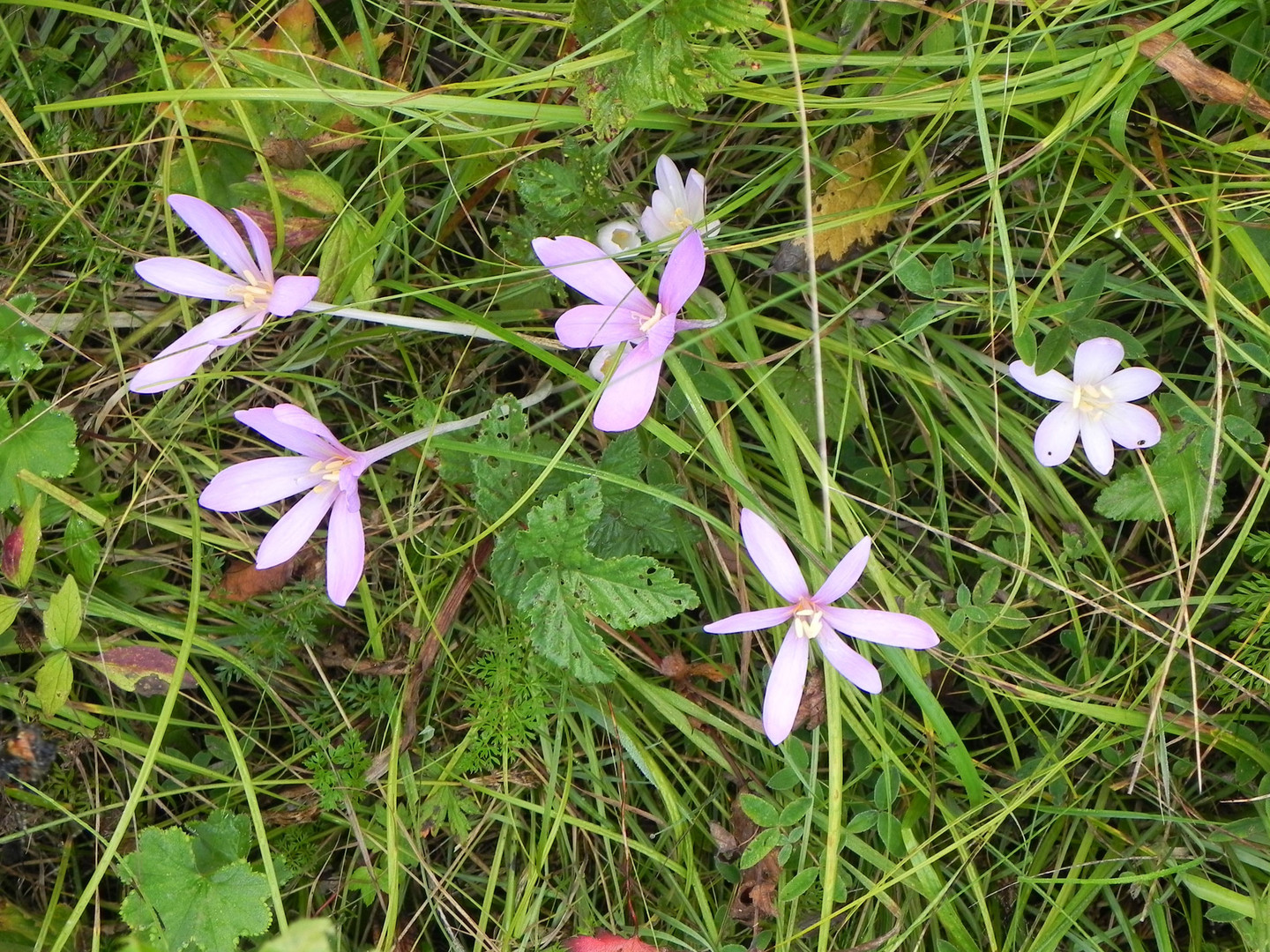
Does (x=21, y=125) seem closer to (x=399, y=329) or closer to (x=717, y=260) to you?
(x=399, y=329)

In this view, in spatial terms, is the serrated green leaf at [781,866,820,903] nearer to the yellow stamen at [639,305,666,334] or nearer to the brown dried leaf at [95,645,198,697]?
the yellow stamen at [639,305,666,334]

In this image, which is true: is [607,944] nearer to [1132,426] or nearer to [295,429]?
[295,429]

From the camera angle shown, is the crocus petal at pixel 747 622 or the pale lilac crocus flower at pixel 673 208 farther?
the pale lilac crocus flower at pixel 673 208

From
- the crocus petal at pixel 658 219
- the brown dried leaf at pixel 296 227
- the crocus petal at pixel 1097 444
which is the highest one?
the brown dried leaf at pixel 296 227

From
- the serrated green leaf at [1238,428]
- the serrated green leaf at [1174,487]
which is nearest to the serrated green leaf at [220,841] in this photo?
the serrated green leaf at [1174,487]

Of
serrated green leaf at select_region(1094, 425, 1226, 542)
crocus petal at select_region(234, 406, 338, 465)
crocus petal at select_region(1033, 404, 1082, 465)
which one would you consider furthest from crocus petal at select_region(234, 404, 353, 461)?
serrated green leaf at select_region(1094, 425, 1226, 542)

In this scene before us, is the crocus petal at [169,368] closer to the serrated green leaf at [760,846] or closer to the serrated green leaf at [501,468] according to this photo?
the serrated green leaf at [501,468]
